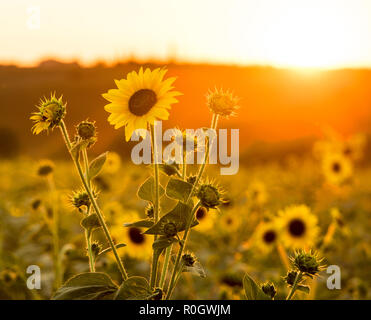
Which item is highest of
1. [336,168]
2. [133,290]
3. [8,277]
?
[336,168]

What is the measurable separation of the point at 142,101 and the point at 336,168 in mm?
2866

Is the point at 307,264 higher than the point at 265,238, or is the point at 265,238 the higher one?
the point at 265,238

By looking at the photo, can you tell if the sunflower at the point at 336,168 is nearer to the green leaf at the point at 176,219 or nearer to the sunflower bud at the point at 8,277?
the sunflower bud at the point at 8,277

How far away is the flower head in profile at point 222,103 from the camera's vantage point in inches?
29.1

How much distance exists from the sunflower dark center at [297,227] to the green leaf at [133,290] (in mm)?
1909

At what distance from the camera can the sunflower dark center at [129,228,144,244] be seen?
2.25 m

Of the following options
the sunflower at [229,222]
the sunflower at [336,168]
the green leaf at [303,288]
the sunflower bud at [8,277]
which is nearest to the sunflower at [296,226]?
the sunflower at [229,222]

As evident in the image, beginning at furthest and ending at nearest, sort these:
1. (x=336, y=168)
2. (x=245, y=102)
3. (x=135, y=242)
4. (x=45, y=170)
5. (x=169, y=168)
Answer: (x=245, y=102) < (x=336, y=168) < (x=135, y=242) < (x=45, y=170) < (x=169, y=168)

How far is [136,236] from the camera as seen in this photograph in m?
2.26

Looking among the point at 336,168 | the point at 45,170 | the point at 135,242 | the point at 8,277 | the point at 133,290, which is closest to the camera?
the point at 133,290

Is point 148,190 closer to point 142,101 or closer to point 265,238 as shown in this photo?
point 142,101

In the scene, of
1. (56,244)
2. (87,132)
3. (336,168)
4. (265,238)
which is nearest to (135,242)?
(56,244)

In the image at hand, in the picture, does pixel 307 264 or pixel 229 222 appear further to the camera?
pixel 229 222

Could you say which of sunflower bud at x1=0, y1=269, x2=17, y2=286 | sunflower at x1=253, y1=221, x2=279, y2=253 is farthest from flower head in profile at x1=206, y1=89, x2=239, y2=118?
sunflower at x1=253, y1=221, x2=279, y2=253
